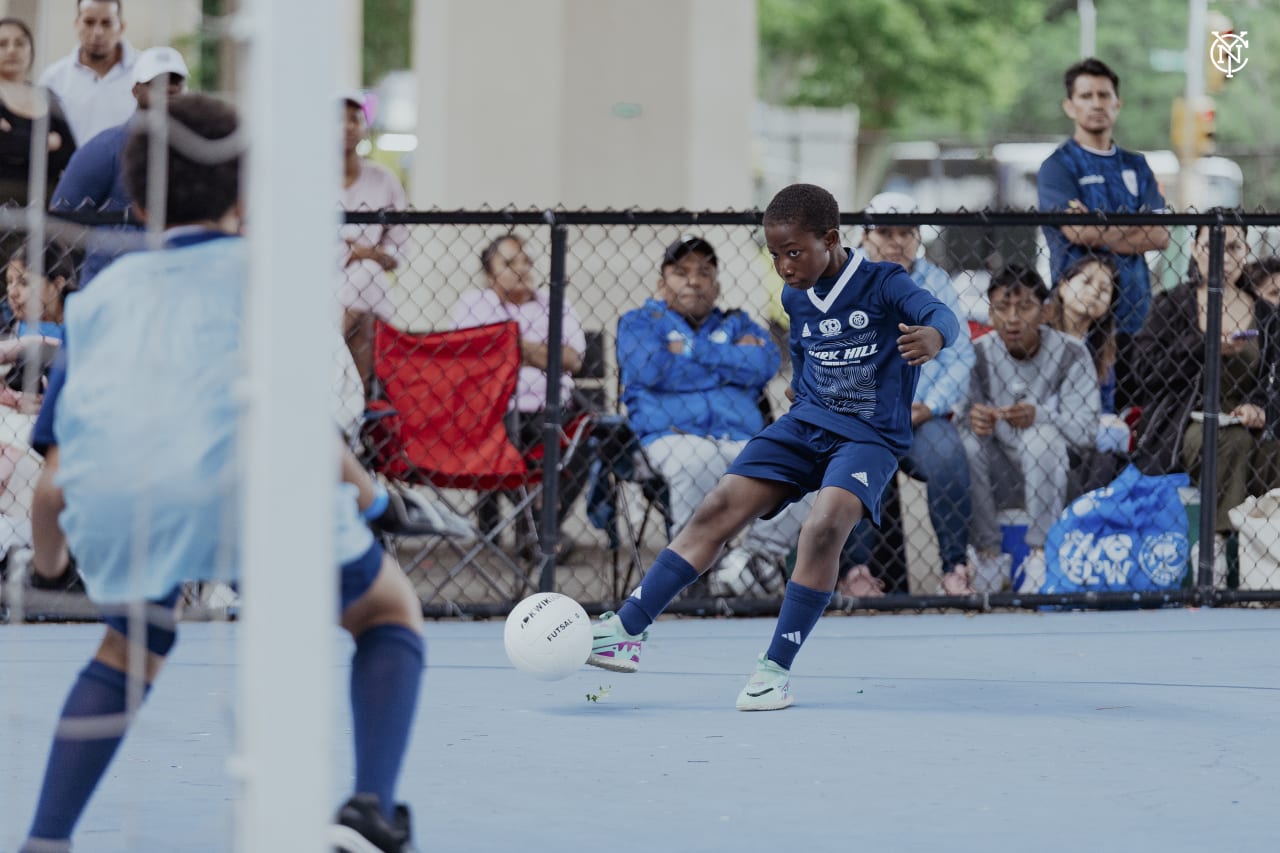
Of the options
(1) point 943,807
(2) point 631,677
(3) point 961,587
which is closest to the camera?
(1) point 943,807

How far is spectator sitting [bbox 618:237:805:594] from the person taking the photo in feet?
23.8

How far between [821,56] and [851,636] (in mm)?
28561

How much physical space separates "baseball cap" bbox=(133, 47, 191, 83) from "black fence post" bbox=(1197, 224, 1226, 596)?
4163 mm

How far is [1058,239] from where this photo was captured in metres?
7.66

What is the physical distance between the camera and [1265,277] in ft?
25.6

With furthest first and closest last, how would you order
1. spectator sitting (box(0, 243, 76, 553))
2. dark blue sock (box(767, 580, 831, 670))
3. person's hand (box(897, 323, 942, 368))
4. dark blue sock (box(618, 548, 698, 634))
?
spectator sitting (box(0, 243, 76, 553)), dark blue sock (box(618, 548, 698, 634)), dark blue sock (box(767, 580, 831, 670)), person's hand (box(897, 323, 942, 368))

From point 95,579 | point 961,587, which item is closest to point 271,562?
point 95,579

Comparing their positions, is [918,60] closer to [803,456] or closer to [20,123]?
[20,123]

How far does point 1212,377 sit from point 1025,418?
78 centimetres

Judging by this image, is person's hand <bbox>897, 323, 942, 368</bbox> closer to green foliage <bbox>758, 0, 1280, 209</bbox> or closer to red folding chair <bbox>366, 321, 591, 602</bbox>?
red folding chair <bbox>366, 321, 591, 602</bbox>

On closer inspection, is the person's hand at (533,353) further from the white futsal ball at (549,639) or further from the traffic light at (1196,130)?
the traffic light at (1196,130)

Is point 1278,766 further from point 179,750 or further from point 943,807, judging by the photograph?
point 179,750

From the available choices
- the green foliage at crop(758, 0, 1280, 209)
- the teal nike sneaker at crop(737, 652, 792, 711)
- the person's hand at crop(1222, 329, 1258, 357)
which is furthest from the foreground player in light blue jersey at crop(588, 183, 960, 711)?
the green foliage at crop(758, 0, 1280, 209)

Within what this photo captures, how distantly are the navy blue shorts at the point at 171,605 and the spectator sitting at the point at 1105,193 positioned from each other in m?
5.09
